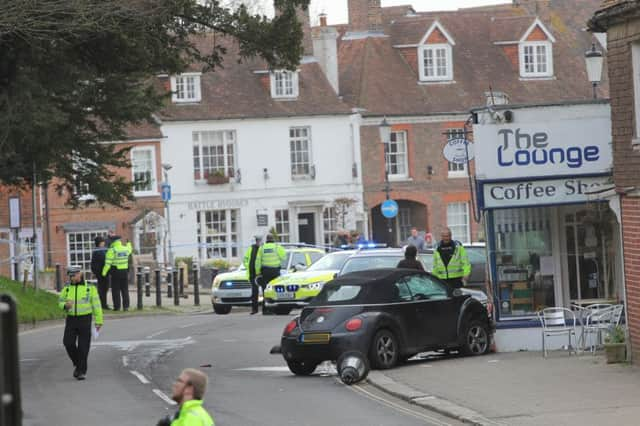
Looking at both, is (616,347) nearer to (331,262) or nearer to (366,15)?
(331,262)

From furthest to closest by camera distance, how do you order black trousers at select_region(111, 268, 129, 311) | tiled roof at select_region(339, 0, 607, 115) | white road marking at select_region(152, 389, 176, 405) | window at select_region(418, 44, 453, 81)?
1. window at select_region(418, 44, 453, 81)
2. tiled roof at select_region(339, 0, 607, 115)
3. black trousers at select_region(111, 268, 129, 311)
4. white road marking at select_region(152, 389, 176, 405)

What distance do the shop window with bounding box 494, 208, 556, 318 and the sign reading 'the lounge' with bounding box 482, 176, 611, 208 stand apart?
452mm

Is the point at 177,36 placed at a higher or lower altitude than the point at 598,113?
higher

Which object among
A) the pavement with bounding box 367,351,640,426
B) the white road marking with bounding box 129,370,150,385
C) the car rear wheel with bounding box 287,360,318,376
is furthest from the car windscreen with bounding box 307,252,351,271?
the car rear wheel with bounding box 287,360,318,376

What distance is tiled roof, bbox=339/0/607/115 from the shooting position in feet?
200

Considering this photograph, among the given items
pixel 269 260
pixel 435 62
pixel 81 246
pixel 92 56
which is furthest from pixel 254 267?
pixel 435 62

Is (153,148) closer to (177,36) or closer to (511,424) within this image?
(177,36)

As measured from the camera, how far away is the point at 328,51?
200ft

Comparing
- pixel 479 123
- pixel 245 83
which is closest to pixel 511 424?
pixel 479 123

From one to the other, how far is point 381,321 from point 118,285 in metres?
16.9

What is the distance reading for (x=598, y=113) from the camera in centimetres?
2144

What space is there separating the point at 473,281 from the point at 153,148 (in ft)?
94.3

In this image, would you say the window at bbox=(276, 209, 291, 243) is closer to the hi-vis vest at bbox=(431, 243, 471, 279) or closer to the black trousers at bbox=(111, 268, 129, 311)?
the black trousers at bbox=(111, 268, 129, 311)

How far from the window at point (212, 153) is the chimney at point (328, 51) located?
588 cm
